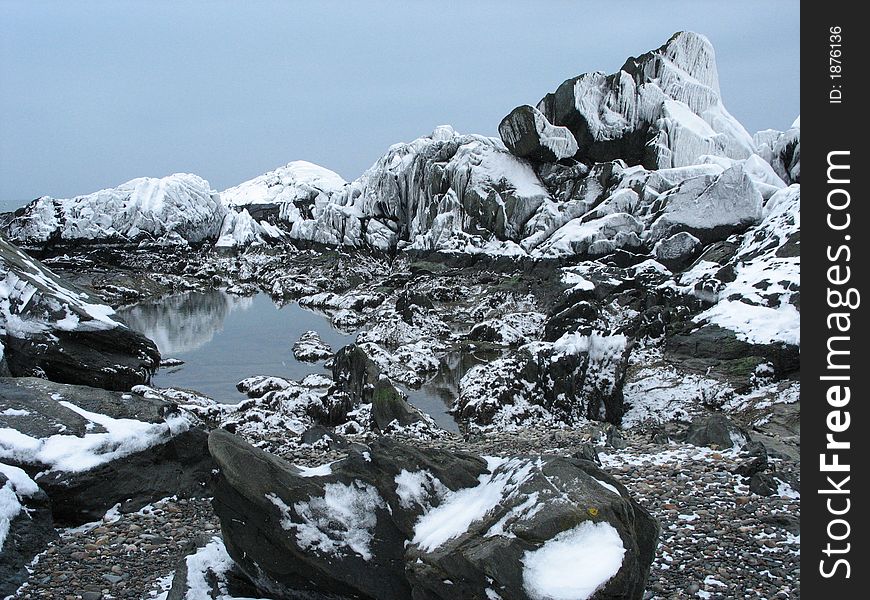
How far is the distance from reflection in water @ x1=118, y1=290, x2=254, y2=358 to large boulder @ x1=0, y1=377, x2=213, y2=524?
1874cm

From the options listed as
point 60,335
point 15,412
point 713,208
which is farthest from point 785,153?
point 15,412

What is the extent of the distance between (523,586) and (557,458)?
1572 mm

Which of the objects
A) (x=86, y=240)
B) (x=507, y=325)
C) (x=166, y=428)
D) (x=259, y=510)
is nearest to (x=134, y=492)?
(x=166, y=428)

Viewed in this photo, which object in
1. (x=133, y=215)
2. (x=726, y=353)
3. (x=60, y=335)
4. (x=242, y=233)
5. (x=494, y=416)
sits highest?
(x=133, y=215)

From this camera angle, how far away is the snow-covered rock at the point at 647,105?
159ft

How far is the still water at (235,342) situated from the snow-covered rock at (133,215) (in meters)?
20.0

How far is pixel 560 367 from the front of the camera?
17328mm

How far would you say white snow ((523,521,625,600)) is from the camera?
5.14m

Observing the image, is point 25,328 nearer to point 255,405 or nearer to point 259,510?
point 255,405

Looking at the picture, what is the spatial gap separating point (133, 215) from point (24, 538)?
212 ft

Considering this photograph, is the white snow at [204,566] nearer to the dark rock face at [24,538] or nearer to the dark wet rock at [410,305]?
the dark rock face at [24,538]

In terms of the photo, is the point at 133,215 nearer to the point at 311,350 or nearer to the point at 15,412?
the point at 311,350

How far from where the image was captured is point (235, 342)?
1260 inches

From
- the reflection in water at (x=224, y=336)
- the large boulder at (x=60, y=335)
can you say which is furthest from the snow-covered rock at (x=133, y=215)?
the large boulder at (x=60, y=335)
